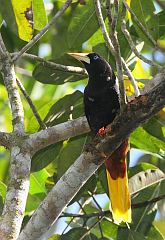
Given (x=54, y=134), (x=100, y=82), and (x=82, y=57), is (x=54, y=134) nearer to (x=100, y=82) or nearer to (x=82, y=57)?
(x=100, y=82)

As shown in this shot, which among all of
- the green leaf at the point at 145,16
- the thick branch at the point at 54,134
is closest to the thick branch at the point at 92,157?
the thick branch at the point at 54,134

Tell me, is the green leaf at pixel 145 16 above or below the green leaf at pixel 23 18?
below

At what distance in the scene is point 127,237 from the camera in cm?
348

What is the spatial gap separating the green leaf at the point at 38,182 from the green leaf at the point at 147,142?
0.53 meters

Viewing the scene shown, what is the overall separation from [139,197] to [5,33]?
4.35 ft

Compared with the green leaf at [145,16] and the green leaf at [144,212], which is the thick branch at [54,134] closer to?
the green leaf at [145,16]

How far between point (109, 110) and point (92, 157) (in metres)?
0.77

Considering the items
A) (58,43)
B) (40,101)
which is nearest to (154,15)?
(40,101)

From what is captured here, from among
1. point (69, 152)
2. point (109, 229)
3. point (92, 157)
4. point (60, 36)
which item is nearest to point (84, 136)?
point (69, 152)

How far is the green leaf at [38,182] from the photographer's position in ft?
11.9

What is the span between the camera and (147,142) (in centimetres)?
352

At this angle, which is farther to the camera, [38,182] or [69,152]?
[38,182]

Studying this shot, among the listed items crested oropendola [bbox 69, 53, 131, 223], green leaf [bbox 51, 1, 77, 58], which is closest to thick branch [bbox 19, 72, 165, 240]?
crested oropendola [bbox 69, 53, 131, 223]

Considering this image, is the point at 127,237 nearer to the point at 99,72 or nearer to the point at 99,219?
the point at 99,219
